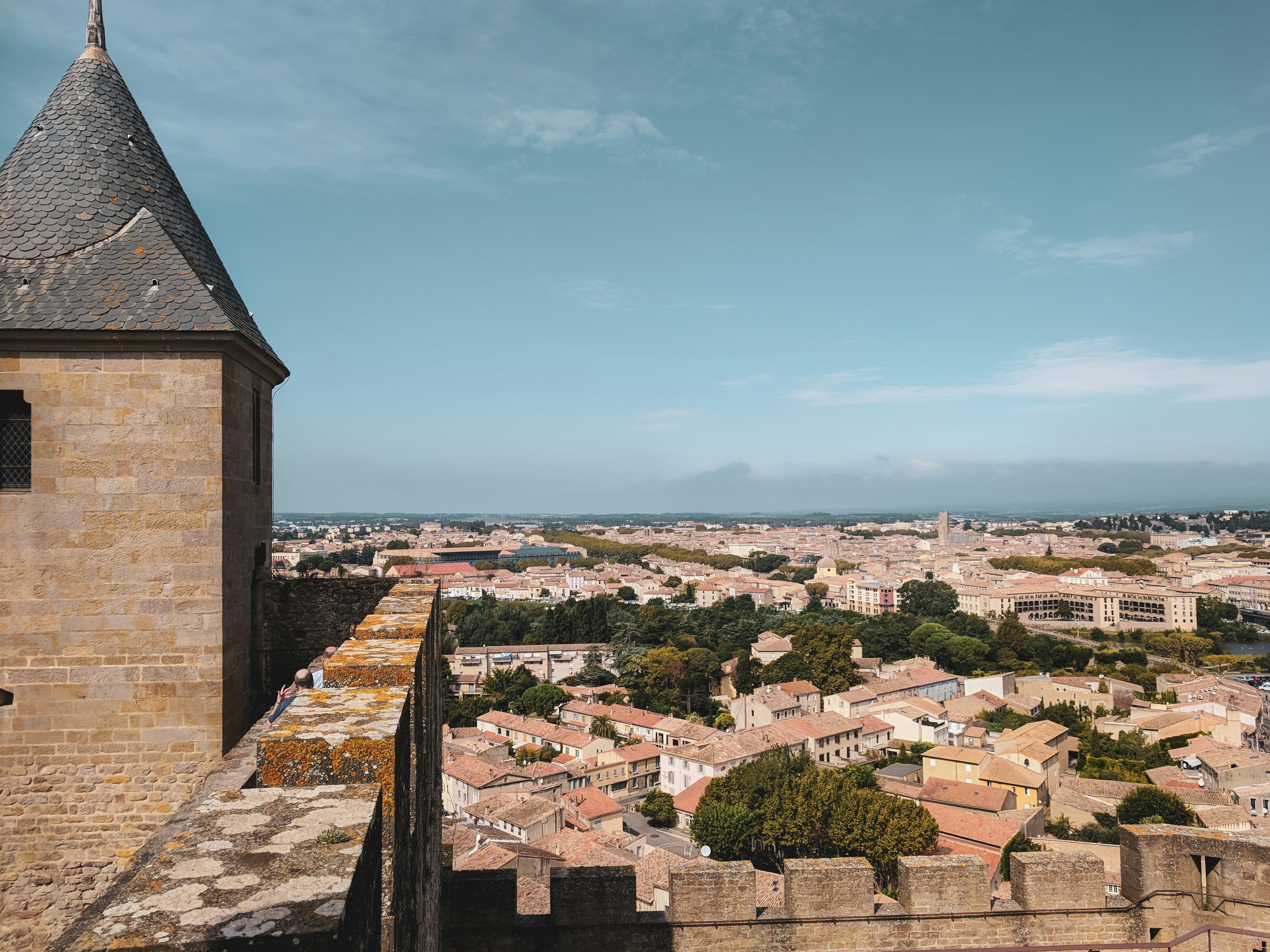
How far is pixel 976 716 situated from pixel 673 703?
59.0 feet

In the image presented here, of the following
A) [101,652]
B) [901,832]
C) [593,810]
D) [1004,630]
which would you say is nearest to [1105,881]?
[101,652]

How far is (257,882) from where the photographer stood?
5.47ft

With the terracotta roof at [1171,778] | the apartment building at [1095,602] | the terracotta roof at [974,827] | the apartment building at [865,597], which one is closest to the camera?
the terracotta roof at [974,827]

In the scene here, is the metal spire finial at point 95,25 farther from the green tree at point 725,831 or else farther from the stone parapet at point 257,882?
the green tree at point 725,831

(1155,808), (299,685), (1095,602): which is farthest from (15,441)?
(1095,602)

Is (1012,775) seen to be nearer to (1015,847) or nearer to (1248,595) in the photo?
(1015,847)

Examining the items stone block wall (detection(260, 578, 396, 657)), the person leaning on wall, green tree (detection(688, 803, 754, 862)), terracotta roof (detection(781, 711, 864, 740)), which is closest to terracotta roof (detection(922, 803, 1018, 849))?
green tree (detection(688, 803, 754, 862))

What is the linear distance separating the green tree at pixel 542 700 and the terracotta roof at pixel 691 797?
1420 centimetres

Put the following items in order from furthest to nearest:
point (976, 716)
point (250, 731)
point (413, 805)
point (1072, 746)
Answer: point (976, 716)
point (1072, 746)
point (250, 731)
point (413, 805)

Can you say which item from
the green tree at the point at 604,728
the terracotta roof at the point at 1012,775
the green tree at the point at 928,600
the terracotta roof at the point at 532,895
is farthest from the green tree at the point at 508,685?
the green tree at the point at 928,600

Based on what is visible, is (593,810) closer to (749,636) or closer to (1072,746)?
(1072,746)

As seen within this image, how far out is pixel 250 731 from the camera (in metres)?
4.87

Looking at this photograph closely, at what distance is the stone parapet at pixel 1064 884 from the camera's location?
225 inches

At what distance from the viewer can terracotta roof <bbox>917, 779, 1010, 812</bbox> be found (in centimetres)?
2992
